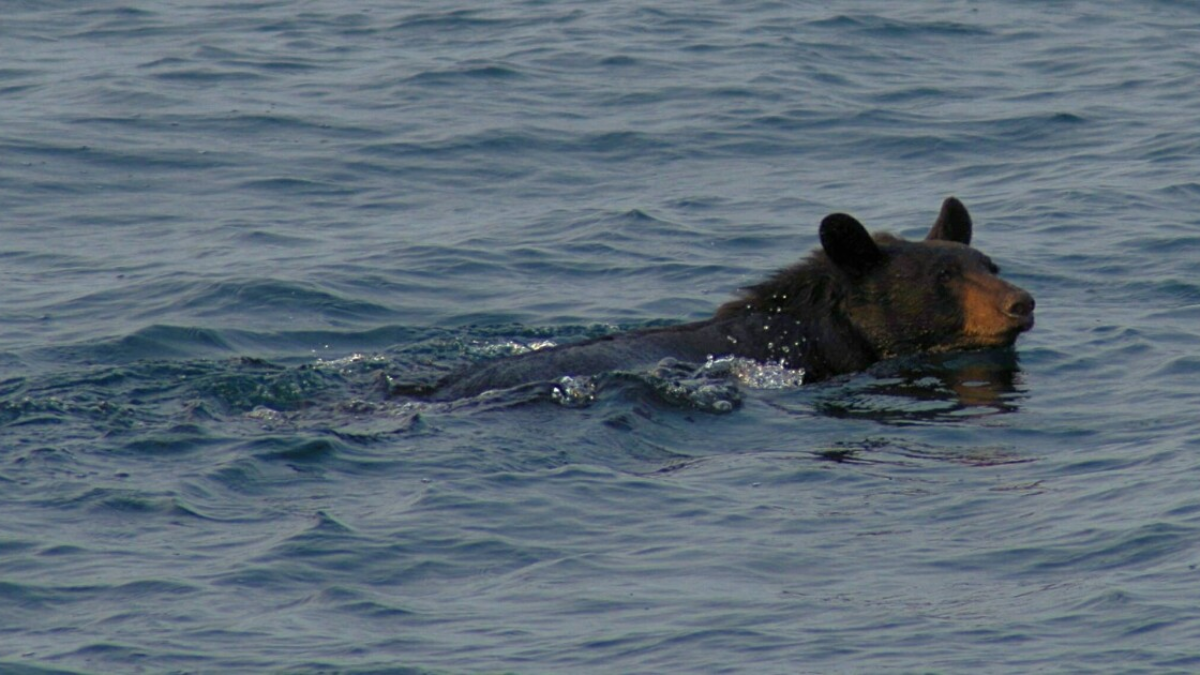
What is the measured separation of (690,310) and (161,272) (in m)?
4.04

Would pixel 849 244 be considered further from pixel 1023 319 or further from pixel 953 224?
pixel 1023 319

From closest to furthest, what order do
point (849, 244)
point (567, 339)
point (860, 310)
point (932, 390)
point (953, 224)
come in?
point (932, 390)
point (849, 244)
point (860, 310)
point (953, 224)
point (567, 339)

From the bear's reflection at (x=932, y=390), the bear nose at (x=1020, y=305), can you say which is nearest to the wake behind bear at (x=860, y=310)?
the bear nose at (x=1020, y=305)

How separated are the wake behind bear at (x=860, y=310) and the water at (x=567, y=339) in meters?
0.28

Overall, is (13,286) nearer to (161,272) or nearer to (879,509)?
(161,272)

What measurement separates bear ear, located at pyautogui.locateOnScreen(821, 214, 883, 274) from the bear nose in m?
0.91

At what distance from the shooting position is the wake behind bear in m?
12.7

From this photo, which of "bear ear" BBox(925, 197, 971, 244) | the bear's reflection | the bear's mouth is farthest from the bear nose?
"bear ear" BBox(925, 197, 971, 244)

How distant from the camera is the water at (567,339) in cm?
853

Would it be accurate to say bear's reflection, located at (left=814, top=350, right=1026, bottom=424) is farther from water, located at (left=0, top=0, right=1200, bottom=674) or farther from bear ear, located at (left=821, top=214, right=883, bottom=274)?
bear ear, located at (left=821, top=214, right=883, bottom=274)

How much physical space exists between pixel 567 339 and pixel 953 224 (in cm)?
266

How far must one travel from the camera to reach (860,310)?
1305cm

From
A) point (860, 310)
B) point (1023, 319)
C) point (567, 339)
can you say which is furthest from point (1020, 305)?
point (567, 339)

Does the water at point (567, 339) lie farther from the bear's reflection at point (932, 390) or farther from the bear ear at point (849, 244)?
the bear ear at point (849, 244)
